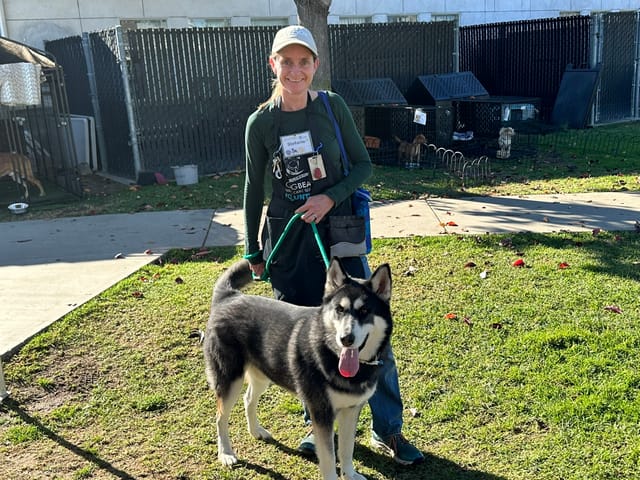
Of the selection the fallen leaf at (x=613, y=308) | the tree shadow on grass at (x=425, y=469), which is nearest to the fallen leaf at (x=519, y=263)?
the fallen leaf at (x=613, y=308)

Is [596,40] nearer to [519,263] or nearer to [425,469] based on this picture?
[519,263]

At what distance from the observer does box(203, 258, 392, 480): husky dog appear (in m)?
2.78

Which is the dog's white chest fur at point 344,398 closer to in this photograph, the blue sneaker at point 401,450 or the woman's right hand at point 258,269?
the blue sneaker at point 401,450

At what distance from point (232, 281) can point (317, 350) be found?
88 centimetres

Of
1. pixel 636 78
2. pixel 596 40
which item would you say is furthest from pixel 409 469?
pixel 636 78

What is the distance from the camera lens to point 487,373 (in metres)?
4.11

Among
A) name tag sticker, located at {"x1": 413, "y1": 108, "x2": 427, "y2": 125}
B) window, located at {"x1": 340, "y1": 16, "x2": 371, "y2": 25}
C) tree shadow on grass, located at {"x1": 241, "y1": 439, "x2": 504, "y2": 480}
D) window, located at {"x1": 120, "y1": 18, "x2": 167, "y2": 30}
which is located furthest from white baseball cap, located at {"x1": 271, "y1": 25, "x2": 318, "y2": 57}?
window, located at {"x1": 340, "y1": 16, "x2": 371, "y2": 25}

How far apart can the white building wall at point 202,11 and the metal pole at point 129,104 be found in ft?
12.1

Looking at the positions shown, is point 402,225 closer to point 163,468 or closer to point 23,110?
point 163,468

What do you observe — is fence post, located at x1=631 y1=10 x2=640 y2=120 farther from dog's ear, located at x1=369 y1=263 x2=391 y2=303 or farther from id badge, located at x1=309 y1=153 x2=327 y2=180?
dog's ear, located at x1=369 y1=263 x2=391 y2=303

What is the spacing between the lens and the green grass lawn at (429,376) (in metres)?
3.38

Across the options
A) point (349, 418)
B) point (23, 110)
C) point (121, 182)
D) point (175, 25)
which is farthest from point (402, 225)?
point (175, 25)

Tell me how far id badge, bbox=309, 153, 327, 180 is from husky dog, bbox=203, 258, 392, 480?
0.55 m

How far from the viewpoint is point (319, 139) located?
3.17 meters
